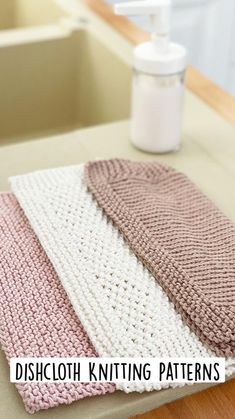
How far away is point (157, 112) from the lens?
0.90 meters

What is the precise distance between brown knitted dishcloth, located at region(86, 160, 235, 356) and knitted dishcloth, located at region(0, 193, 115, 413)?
92mm

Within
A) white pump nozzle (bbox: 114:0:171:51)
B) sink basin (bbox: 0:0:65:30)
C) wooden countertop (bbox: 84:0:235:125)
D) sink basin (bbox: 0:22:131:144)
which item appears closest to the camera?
white pump nozzle (bbox: 114:0:171:51)

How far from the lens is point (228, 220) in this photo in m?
0.74

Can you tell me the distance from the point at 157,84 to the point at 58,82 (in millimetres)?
422

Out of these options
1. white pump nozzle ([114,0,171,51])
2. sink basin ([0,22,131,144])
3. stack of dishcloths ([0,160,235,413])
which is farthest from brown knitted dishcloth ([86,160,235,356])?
sink basin ([0,22,131,144])

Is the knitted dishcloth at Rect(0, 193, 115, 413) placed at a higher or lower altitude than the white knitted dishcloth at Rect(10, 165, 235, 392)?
lower

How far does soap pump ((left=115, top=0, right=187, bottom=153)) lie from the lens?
0.86 m

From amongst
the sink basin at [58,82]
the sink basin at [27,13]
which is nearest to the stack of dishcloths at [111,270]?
the sink basin at [58,82]

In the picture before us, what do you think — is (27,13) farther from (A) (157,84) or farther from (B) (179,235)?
(B) (179,235)

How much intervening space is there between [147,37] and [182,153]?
1.13 feet

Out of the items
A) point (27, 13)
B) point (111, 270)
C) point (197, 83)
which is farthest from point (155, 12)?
point (27, 13)

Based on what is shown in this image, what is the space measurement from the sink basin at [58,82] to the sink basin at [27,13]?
14 cm

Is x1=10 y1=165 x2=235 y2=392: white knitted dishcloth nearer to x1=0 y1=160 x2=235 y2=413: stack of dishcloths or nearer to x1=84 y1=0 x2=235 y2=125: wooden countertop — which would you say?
x1=0 y1=160 x2=235 y2=413: stack of dishcloths

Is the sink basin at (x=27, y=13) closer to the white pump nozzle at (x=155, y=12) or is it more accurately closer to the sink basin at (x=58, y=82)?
the sink basin at (x=58, y=82)
